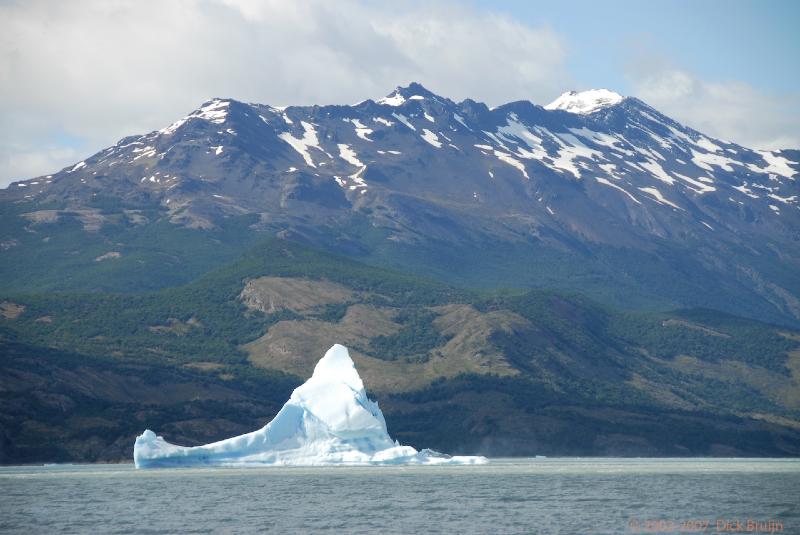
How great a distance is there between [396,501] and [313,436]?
47.3 m

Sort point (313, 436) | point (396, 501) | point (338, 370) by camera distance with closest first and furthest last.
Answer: point (396, 501), point (313, 436), point (338, 370)

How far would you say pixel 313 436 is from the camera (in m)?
165

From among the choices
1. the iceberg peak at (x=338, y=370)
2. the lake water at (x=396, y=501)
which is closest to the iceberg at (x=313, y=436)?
the iceberg peak at (x=338, y=370)

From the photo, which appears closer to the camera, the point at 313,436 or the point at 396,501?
the point at 396,501

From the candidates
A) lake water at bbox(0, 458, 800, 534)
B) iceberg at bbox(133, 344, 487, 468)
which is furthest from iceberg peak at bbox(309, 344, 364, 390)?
lake water at bbox(0, 458, 800, 534)

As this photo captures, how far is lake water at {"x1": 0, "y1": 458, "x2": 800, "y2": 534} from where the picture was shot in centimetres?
9812

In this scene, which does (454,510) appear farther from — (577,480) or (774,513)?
(577,480)

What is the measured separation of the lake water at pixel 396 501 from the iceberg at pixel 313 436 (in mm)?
2122

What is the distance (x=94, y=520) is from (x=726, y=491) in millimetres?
63012

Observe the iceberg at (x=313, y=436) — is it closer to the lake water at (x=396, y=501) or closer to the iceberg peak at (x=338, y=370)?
the iceberg peak at (x=338, y=370)

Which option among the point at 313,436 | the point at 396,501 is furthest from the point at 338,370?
the point at 396,501

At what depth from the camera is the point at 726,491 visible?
129625 millimetres

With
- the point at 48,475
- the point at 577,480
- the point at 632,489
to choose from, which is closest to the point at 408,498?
the point at 632,489

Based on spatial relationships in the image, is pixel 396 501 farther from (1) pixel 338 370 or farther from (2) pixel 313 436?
(1) pixel 338 370
